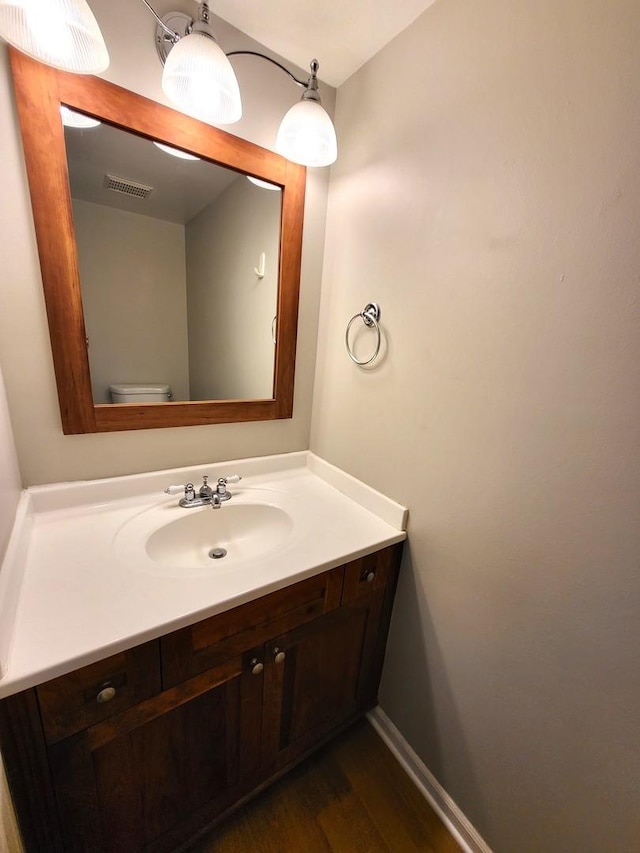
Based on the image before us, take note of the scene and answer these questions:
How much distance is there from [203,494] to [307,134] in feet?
3.67

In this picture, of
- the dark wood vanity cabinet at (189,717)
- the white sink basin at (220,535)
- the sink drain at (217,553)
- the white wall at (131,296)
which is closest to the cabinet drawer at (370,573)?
the dark wood vanity cabinet at (189,717)

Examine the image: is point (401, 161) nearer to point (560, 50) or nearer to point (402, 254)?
point (402, 254)

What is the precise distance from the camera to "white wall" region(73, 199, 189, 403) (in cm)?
94

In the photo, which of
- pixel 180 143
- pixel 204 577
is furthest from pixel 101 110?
pixel 204 577

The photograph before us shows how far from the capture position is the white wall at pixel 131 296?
0.94 meters

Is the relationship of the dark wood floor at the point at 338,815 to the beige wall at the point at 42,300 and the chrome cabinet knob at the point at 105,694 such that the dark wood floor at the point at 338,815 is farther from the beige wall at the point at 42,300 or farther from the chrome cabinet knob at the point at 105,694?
the beige wall at the point at 42,300

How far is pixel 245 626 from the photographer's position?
81 centimetres

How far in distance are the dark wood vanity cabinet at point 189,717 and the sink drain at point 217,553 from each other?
1.07 feet

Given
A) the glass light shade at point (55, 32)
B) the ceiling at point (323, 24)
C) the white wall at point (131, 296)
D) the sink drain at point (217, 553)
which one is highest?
the ceiling at point (323, 24)

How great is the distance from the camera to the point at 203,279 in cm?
113

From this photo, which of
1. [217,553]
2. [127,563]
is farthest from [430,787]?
[127,563]

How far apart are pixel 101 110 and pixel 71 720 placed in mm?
1374

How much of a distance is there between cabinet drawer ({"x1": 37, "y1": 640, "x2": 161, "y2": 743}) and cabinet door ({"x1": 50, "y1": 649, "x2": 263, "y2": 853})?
3cm

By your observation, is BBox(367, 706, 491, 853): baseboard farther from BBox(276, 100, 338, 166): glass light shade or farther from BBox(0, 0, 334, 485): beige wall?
BBox(276, 100, 338, 166): glass light shade
